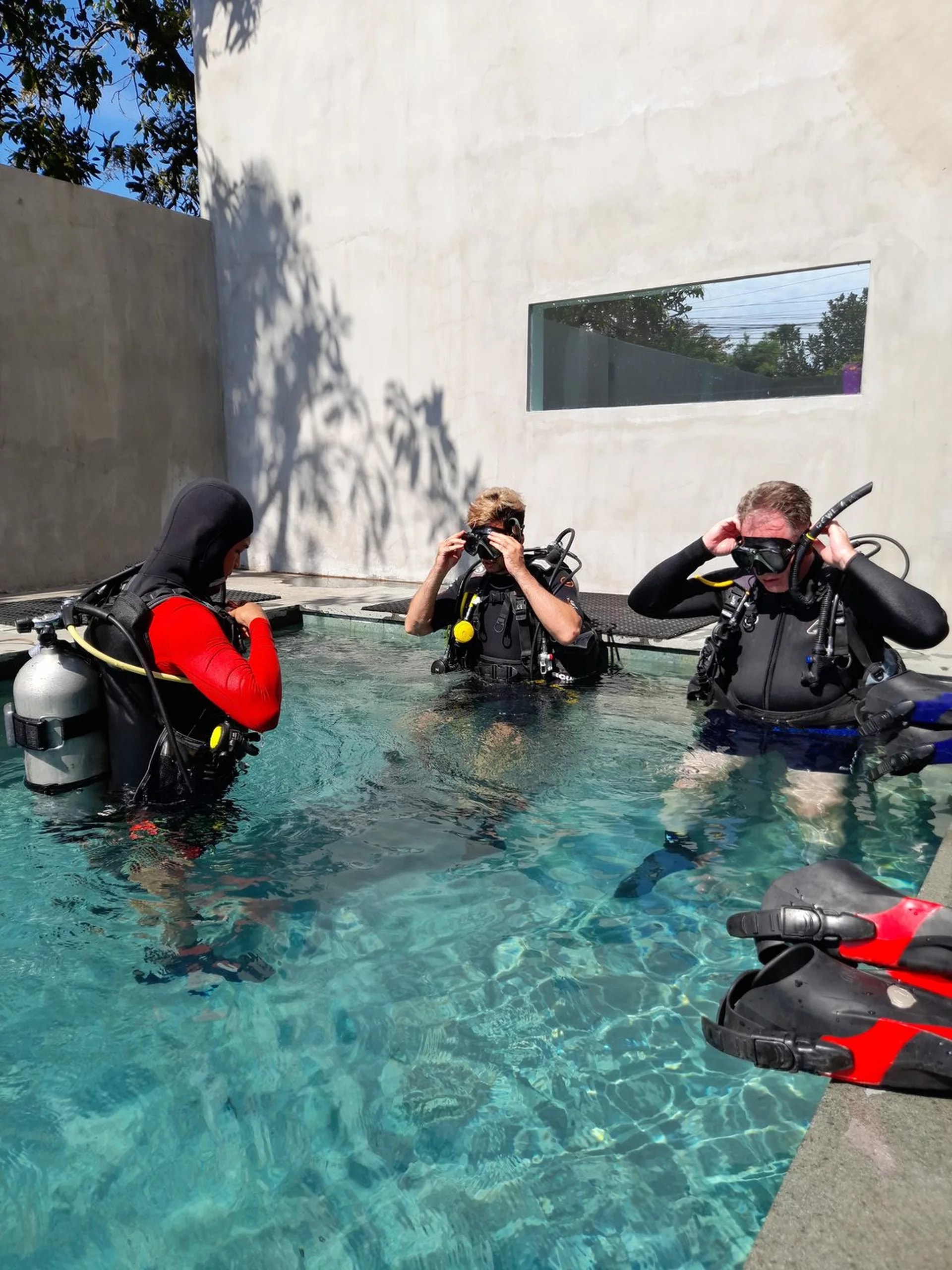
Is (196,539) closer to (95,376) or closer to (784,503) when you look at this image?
(784,503)

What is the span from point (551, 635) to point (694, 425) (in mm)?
3974

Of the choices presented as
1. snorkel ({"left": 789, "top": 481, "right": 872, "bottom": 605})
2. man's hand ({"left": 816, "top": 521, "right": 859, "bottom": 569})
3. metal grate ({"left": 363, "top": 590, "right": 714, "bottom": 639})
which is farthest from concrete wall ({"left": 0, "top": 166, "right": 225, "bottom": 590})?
man's hand ({"left": 816, "top": 521, "right": 859, "bottom": 569})

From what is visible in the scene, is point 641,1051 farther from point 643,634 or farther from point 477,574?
point 643,634

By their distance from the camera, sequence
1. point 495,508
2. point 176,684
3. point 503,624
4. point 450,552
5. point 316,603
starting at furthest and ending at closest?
point 316,603
point 503,624
point 495,508
point 450,552
point 176,684

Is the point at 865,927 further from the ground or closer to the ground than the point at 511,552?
closer to the ground

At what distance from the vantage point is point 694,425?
7.87 meters

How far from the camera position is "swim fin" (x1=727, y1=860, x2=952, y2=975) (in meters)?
1.79

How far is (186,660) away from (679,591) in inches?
93.3

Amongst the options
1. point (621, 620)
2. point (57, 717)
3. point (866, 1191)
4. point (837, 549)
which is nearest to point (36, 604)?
point (621, 620)

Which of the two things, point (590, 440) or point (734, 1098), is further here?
point (590, 440)

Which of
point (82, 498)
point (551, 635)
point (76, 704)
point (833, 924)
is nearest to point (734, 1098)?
point (833, 924)

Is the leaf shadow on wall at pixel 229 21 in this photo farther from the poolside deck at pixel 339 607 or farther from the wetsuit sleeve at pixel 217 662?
the wetsuit sleeve at pixel 217 662

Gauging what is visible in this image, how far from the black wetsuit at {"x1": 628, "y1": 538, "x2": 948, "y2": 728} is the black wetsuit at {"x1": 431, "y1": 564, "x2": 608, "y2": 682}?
0.87 metres

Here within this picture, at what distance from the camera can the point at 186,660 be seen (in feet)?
8.33
